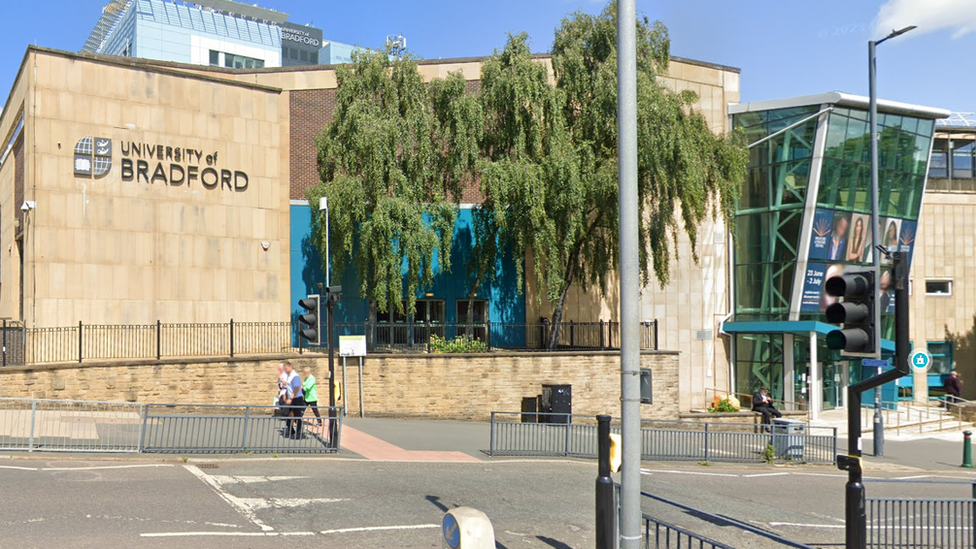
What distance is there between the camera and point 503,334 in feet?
103

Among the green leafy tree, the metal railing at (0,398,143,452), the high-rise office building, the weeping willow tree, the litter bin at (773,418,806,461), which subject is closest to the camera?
the metal railing at (0,398,143,452)

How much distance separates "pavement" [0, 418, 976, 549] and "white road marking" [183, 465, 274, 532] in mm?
17

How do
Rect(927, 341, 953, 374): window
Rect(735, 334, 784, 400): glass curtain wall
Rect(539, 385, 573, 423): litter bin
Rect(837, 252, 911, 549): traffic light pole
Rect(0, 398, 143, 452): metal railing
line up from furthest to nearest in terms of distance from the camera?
Rect(927, 341, 953, 374): window, Rect(735, 334, 784, 400): glass curtain wall, Rect(539, 385, 573, 423): litter bin, Rect(0, 398, 143, 452): metal railing, Rect(837, 252, 911, 549): traffic light pole

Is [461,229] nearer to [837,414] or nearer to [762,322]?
[762,322]

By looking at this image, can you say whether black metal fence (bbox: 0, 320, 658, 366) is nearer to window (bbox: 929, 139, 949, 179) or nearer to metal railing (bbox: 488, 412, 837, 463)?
metal railing (bbox: 488, 412, 837, 463)

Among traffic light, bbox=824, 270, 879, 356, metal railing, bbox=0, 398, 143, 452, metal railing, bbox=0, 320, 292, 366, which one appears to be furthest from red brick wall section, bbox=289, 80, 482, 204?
traffic light, bbox=824, 270, 879, 356

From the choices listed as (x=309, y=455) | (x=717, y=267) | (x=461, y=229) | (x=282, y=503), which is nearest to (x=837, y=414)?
(x=717, y=267)

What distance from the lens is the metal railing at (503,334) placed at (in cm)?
2758

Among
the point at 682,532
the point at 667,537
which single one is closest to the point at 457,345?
the point at 667,537

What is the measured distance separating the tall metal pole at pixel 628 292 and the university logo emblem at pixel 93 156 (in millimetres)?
21182

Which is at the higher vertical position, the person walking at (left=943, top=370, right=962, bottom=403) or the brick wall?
the brick wall

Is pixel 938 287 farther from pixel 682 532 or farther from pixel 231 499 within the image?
pixel 682 532

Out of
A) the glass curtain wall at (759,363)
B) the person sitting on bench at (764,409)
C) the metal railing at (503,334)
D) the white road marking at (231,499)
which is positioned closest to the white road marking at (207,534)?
the white road marking at (231,499)

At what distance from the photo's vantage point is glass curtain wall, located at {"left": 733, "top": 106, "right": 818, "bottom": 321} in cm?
3247
